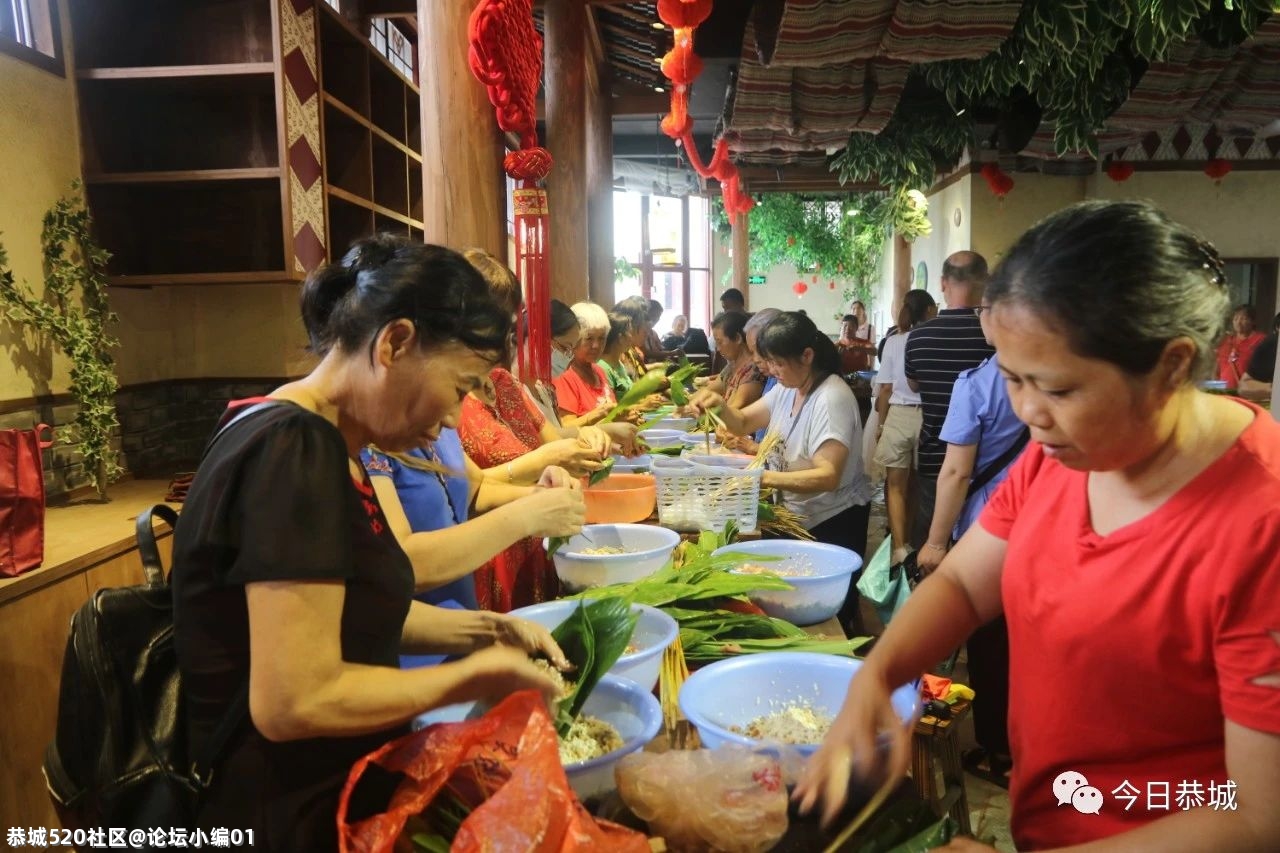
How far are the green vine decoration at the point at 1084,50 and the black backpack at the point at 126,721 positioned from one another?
4.49 meters

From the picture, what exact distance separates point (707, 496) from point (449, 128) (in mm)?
1485

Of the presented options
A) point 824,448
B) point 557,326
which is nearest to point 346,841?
point 824,448

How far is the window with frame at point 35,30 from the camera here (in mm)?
3134

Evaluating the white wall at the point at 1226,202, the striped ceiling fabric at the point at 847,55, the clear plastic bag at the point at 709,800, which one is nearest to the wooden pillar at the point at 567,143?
the striped ceiling fabric at the point at 847,55

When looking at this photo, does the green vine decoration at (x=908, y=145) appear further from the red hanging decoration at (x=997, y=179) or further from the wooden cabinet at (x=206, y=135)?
the wooden cabinet at (x=206, y=135)

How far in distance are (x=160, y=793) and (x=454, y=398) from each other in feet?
2.07

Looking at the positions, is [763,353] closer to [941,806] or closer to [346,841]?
[941,806]

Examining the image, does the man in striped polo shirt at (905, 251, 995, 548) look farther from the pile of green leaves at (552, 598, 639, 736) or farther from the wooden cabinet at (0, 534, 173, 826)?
the wooden cabinet at (0, 534, 173, 826)

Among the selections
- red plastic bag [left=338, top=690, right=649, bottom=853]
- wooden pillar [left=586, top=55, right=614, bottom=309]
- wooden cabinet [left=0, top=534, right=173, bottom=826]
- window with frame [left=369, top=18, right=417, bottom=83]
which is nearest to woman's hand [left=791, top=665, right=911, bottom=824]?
red plastic bag [left=338, top=690, right=649, bottom=853]

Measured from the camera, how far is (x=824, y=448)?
319 centimetres

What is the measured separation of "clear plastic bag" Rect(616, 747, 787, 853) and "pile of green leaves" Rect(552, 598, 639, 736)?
0.75ft

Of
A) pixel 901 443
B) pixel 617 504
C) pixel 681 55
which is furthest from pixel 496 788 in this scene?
pixel 901 443

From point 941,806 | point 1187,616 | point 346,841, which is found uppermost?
point 1187,616

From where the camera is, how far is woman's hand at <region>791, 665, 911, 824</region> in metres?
1.06
